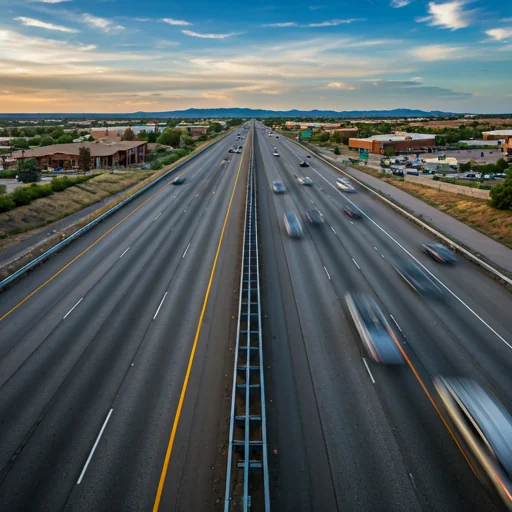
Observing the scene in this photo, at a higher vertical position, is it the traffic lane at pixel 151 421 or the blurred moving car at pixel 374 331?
the blurred moving car at pixel 374 331

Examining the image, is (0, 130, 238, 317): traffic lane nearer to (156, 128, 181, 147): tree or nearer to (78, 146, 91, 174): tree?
(78, 146, 91, 174): tree

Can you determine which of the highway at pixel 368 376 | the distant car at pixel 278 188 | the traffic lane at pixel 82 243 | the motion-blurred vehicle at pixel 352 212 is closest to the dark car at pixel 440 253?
the highway at pixel 368 376

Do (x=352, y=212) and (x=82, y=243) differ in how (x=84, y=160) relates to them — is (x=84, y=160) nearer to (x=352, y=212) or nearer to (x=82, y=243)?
(x=82, y=243)

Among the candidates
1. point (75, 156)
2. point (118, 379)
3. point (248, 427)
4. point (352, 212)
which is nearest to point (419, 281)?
point (248, 427)

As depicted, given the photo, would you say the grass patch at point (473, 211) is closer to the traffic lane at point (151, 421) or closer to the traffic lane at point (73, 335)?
the traffic lane at point (73, 335)

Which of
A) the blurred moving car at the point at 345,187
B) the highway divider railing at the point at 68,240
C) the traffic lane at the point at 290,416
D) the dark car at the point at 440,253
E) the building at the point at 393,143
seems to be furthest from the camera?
the building at the point at 393,143

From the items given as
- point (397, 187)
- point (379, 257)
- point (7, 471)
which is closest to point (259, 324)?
point (7, 471)

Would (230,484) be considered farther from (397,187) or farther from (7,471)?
(397,187)

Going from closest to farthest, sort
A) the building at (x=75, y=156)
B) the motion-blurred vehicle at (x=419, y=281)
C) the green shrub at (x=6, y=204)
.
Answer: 1. the motion-blurred vehicle at (x=419, y=281)
2. the green shrub at (x=6, y=204)
3. the building at (x=75, y=156)
